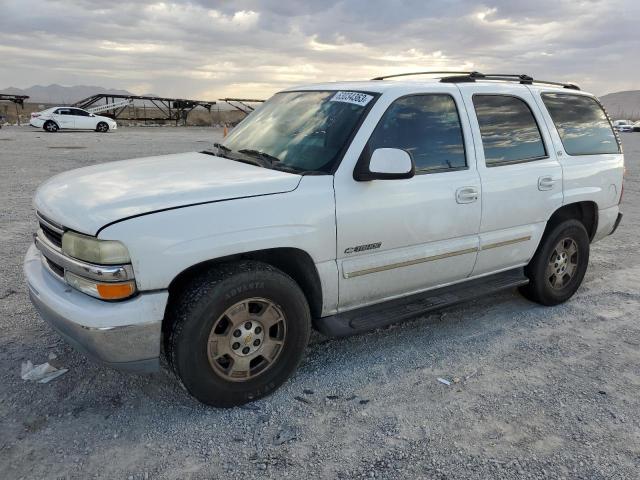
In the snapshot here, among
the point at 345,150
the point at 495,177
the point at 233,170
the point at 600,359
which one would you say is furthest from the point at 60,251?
the point at 600,359

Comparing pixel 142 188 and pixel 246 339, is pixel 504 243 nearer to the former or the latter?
pixel 246 339

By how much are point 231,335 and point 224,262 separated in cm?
42

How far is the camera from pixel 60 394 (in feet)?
10.5

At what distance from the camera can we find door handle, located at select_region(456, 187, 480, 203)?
3.71 meters

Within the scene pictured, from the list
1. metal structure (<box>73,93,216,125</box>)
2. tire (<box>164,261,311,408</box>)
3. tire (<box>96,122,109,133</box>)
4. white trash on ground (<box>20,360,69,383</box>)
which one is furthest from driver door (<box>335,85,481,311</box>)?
metal structure (<box>73,93,216,125</box>)

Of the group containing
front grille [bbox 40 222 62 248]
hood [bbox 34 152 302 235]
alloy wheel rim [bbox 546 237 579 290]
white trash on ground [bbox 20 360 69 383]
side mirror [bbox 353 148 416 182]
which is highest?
side mirror [bbox 353 148 416 182]

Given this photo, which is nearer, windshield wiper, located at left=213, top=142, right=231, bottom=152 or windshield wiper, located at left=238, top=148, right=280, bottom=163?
windshield wiper, located at left=238, top=148, right=280, bottom=163

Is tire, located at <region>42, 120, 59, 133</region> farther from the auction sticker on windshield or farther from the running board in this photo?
the running board

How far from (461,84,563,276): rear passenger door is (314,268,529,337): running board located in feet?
0.33

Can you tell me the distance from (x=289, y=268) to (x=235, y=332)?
53 cm

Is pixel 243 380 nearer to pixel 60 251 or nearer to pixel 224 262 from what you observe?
pixel 224 262

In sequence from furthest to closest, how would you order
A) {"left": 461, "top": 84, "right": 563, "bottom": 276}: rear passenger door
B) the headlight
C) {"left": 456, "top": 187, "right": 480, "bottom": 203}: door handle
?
{"left": 461, "top": 84, "right": 563, "bottom": 276}: rear passenger door < {"left": 456, "top": 187, "right": 480, "bottom": 203}: door handle < the headlight

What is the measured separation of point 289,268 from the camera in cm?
329

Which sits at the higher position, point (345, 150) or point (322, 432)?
point (345, 150)
